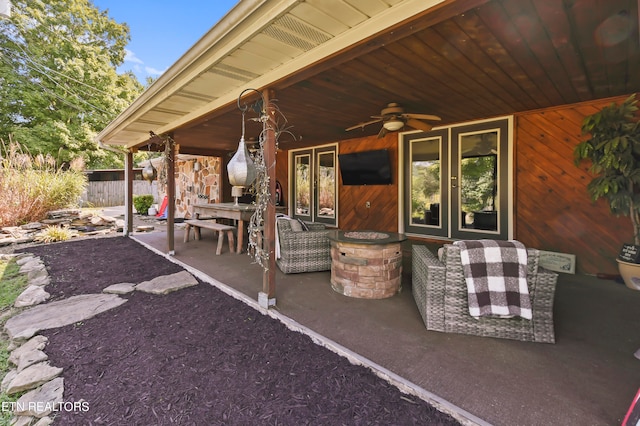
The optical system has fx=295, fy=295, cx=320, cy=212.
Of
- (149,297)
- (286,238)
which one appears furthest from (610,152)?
(149,297)

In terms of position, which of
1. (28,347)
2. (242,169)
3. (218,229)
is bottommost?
(28,347)

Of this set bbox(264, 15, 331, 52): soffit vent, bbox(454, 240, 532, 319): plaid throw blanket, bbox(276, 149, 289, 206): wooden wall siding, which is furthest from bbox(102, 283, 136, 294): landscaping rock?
bbox(276, 149, 289, 206): wooden wall siding

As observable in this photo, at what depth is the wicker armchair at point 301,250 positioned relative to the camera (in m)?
3.64

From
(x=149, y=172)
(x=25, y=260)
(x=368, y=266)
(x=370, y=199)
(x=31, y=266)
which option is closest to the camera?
(x=368, y=266)

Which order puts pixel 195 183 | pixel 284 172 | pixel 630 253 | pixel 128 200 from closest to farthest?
1. pixel 630 253
2. pixel 128 200
3. pixel 284 172
4. pixel 195 183

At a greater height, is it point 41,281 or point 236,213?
point 236,213

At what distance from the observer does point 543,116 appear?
13.0 feet

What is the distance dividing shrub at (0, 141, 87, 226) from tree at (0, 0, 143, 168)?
619 cm

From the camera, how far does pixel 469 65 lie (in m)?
2.58

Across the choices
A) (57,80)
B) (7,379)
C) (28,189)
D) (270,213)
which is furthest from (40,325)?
(57,80)

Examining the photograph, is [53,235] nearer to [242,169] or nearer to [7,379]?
[7,379]

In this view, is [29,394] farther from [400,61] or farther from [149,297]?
[400,61]

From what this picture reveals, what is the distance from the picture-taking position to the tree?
1183cm

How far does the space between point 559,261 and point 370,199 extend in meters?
3.17
